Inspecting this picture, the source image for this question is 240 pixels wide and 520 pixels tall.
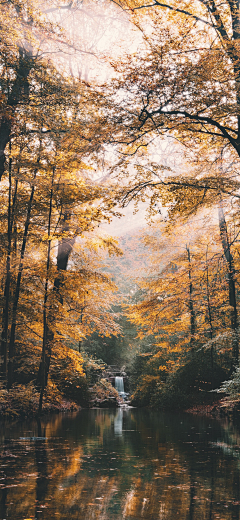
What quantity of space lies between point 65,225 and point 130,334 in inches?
747

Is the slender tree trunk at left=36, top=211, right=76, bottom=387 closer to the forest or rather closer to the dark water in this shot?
the forest

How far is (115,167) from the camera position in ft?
31.1

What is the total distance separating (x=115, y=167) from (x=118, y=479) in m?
6.83

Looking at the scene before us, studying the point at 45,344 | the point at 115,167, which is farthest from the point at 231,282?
the point at 115,167

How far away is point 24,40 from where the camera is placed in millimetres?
10133

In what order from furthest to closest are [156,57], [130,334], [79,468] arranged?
1. [130,334]
2. [156,57]
3. [79,468]

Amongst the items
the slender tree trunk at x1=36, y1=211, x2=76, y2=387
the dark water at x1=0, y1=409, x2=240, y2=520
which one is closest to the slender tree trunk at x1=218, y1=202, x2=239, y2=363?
the slender tree trunk at x1=36, y1=211, x2=76, y2=387

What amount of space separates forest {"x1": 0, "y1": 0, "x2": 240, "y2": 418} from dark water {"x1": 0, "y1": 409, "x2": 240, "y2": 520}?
3.78m

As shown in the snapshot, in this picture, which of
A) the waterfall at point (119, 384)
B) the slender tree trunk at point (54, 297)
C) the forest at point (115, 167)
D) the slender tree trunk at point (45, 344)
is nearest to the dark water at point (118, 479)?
the slender tree trunk at point (45, 344)

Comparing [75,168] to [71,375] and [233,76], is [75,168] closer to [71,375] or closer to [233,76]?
[233,76]

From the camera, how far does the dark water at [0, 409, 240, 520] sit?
10.7ft

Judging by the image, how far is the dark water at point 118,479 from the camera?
10.7 feet

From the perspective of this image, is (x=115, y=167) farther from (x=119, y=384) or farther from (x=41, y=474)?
(x=119, y=384)

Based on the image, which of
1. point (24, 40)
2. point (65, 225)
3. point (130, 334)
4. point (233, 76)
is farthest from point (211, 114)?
point (130, 334)
